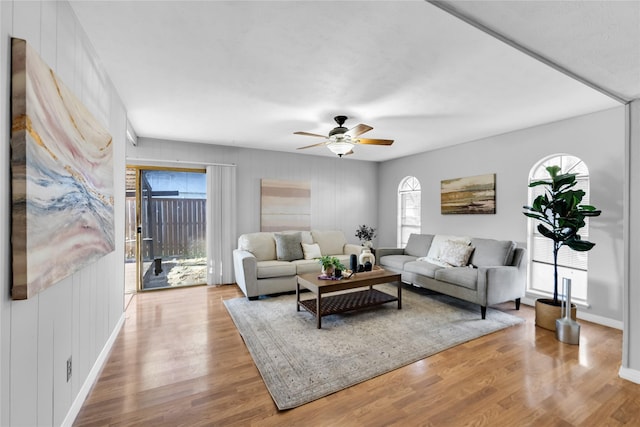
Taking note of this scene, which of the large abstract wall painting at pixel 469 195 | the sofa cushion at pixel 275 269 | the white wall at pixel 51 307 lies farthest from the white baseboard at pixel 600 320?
the white wall at pixel 51 307

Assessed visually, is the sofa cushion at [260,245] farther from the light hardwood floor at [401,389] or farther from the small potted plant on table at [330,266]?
the light hardwood floor at [401,389]

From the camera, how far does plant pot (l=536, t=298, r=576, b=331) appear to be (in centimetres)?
306

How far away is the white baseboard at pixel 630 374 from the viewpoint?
2184 mm

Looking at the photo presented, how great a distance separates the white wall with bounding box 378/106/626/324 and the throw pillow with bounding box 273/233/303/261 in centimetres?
255

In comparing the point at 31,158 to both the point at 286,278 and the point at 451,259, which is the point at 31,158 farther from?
the point at 451,259

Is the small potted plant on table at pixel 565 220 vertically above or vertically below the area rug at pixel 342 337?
above

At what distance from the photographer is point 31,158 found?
3.95 ft

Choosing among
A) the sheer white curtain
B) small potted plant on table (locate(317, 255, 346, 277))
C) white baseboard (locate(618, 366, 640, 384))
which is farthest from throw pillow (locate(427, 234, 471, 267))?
the sheer white curtain

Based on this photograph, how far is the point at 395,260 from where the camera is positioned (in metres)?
4.79

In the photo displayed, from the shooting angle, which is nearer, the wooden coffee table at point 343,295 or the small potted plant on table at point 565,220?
the small potted plant on table at point 565,220

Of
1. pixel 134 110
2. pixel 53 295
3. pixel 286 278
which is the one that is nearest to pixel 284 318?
pixel 286 278

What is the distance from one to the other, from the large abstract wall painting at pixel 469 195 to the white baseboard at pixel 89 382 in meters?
5.00

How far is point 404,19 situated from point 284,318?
3104 millimetres

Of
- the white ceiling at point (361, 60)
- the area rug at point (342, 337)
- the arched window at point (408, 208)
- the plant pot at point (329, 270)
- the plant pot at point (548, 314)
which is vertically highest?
the white ceiling at point (361, 60)
